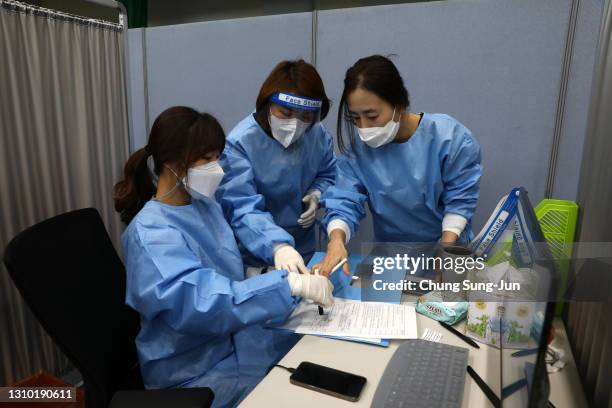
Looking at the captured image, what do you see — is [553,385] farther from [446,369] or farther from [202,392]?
[202,392]

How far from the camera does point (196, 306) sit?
3.11ft

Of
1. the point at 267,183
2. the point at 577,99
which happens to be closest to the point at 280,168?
the point at 267,183

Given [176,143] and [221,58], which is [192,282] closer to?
[176,143]

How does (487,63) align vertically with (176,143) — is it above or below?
above

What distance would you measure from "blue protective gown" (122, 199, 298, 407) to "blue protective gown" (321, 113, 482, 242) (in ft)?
1.51

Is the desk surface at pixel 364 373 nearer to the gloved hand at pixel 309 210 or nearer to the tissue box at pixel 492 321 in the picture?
the tissue box at pixel 492 321

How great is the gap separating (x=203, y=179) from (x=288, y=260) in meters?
0.34

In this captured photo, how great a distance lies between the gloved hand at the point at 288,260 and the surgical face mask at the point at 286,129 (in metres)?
0.41

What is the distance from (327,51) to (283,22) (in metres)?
0.27

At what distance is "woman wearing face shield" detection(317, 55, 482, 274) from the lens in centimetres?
130

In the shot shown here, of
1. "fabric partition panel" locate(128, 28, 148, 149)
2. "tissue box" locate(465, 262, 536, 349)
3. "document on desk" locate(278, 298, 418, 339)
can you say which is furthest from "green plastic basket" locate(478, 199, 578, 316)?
"fabric partition panel" locate(128, 28, 148, 149)

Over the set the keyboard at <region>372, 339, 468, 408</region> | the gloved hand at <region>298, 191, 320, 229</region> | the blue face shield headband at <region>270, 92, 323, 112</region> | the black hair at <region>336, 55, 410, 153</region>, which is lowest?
the keyboard at <region>372, 339, 468, 408</region>

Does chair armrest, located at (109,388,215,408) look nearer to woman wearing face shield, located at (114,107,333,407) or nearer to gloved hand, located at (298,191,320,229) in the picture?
woman wearing face shield, located at (114,107,333,407)

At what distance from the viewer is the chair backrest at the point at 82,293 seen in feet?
2.81
